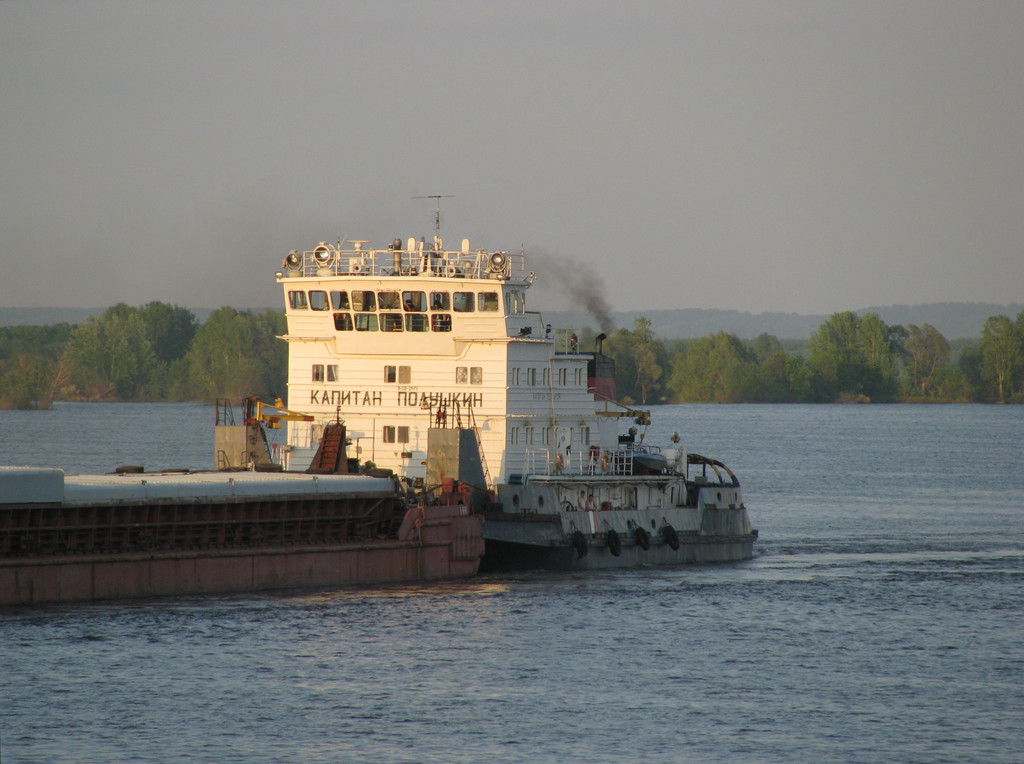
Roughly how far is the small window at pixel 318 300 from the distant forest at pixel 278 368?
108 meters

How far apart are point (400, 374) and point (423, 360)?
0.72 m

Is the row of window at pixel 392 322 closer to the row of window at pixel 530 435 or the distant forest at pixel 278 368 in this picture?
the row of window at pixel 530 435

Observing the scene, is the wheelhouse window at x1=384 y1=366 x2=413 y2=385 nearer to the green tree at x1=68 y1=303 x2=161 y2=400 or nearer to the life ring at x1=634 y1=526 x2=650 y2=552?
the life ring at x1=634 y1=526 x2=650 y2=552

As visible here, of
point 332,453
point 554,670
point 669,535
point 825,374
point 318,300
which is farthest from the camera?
point 825,374

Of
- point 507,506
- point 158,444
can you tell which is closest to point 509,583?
point 507,506

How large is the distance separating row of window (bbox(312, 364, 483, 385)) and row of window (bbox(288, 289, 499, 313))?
4.94 ft

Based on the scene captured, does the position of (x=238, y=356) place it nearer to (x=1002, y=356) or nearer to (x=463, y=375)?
(x=1002, y=356)

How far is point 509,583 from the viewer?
36.6m

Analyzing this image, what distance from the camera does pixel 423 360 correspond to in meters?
38.3

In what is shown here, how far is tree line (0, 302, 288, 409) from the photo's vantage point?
511 feet

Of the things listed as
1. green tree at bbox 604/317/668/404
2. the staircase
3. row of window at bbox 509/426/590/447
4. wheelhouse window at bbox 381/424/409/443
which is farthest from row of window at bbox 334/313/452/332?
green tree at bbox 604/317/668/404

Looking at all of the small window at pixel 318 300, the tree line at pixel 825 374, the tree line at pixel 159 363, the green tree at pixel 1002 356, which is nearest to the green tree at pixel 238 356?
the tree line at pixel 159 363

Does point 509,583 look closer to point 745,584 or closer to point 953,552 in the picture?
point 745,584

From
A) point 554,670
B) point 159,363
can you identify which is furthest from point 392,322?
point 159,363
